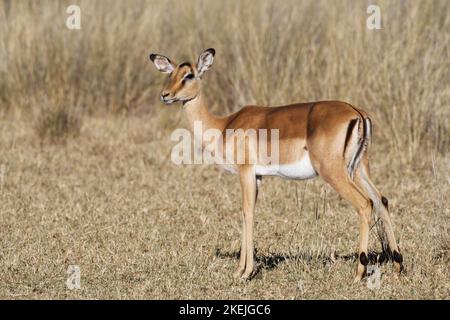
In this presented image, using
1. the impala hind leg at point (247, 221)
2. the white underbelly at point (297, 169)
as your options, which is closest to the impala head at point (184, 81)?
the impala hind leg at point (247, 221)

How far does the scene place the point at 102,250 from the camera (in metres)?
6.81

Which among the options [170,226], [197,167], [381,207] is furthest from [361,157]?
[197,167]

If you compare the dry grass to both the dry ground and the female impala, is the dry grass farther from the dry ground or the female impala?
the female impala

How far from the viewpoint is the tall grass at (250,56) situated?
9.77 metres

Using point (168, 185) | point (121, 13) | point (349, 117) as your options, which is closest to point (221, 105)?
point (121, 13)

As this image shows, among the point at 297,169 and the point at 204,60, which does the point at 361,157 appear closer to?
Result: the point at 297,169

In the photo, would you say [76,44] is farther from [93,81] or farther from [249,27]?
[249,27]

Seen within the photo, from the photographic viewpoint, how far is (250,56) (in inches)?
428

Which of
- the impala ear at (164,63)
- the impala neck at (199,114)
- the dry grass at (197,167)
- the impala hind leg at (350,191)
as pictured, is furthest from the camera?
the impala ear at (164,63)

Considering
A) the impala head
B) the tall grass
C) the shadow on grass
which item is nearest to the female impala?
the impala head

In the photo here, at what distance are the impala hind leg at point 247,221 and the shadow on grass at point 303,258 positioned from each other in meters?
0.21

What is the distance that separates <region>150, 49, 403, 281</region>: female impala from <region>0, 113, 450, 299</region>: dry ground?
1.00 ft

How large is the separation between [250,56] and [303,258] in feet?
16.1

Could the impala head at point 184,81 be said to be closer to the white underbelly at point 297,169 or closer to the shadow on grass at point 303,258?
the white underbelly at point 297,169
